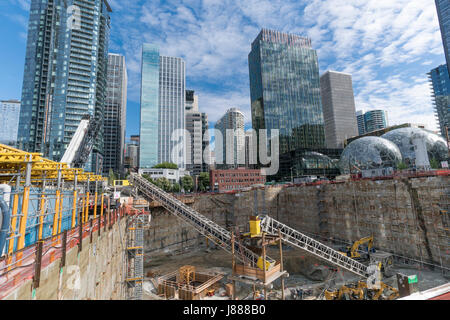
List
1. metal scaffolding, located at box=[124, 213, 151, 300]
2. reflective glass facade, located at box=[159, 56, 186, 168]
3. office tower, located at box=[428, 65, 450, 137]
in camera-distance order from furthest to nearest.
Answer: office tower, located at box=[428, 65, 450, 137] → reflective glass facade, located at box=[159, 56, 186, 168] → metal scaffolding, located at box=[124, 213, 151, 300]

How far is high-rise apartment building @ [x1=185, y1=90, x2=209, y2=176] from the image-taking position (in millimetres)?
142538

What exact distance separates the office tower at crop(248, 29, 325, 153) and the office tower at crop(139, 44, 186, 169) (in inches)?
2029

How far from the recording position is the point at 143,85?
13500cm

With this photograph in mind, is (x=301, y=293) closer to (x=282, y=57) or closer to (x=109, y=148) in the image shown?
(x=282, y=57)

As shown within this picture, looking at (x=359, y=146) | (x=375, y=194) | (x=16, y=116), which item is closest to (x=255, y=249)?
(x=375, y=194)

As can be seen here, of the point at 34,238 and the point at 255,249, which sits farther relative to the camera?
the point at 255,249

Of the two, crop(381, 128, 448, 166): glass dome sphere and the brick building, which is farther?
the brick building

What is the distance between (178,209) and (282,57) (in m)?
117

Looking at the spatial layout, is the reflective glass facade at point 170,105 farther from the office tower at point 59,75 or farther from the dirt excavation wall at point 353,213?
the dirt excavation wall at point 353,213

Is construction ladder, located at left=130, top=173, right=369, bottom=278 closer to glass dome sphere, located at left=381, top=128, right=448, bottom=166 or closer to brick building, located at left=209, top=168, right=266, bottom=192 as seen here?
glass dome sphere, located at left=381, top=128, right=448, bottom=166

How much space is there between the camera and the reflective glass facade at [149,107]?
129 m

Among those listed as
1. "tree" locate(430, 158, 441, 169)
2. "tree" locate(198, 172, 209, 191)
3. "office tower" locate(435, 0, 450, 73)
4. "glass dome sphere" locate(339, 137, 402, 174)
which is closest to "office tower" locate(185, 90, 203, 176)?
"tree" locate(198, 172, 209, 191)

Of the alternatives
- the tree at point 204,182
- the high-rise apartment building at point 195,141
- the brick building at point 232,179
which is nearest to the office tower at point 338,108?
the high-rise apartment building at point 195,141

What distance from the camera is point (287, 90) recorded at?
115 meters
